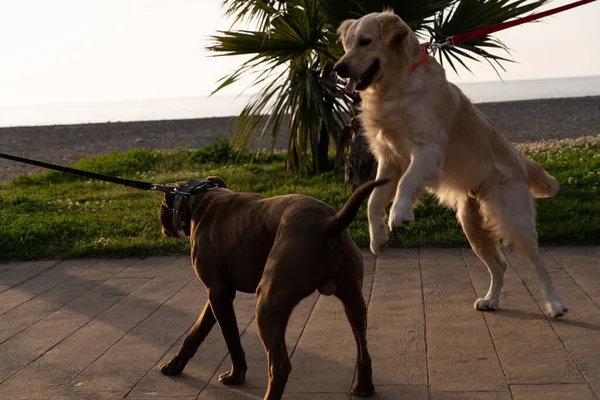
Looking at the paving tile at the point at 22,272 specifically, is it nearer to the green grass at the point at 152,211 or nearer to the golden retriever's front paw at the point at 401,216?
the green grass at the point at 152,211

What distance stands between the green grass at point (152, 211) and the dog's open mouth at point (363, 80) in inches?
112

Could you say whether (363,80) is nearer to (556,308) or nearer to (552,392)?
(556,308)

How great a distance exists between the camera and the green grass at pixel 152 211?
732 centimetres

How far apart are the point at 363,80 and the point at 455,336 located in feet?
5.32

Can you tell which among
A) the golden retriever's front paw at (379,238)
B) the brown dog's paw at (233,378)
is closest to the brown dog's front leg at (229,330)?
the brown dog's paw at (233,378)

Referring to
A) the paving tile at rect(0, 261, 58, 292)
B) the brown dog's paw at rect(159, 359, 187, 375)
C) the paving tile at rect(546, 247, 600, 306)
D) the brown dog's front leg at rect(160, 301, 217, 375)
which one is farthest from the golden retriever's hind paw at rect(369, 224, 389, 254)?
the paving tile at rect(0, 261, 58, 292)

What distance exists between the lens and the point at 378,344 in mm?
4547

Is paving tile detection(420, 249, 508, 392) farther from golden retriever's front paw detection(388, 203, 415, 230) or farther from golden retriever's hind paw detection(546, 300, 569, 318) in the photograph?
golden retriever's front paw detection(388, 203, 415, 230)

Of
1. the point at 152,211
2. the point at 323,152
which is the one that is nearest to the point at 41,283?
the point at 152,211

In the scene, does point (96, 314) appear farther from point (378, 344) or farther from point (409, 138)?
point (409, 138)

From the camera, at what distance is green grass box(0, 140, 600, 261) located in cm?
732

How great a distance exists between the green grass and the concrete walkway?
567 mm

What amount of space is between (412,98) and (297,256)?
4.97 ft

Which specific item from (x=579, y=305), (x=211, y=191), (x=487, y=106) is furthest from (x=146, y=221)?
(x=487, y=106)
